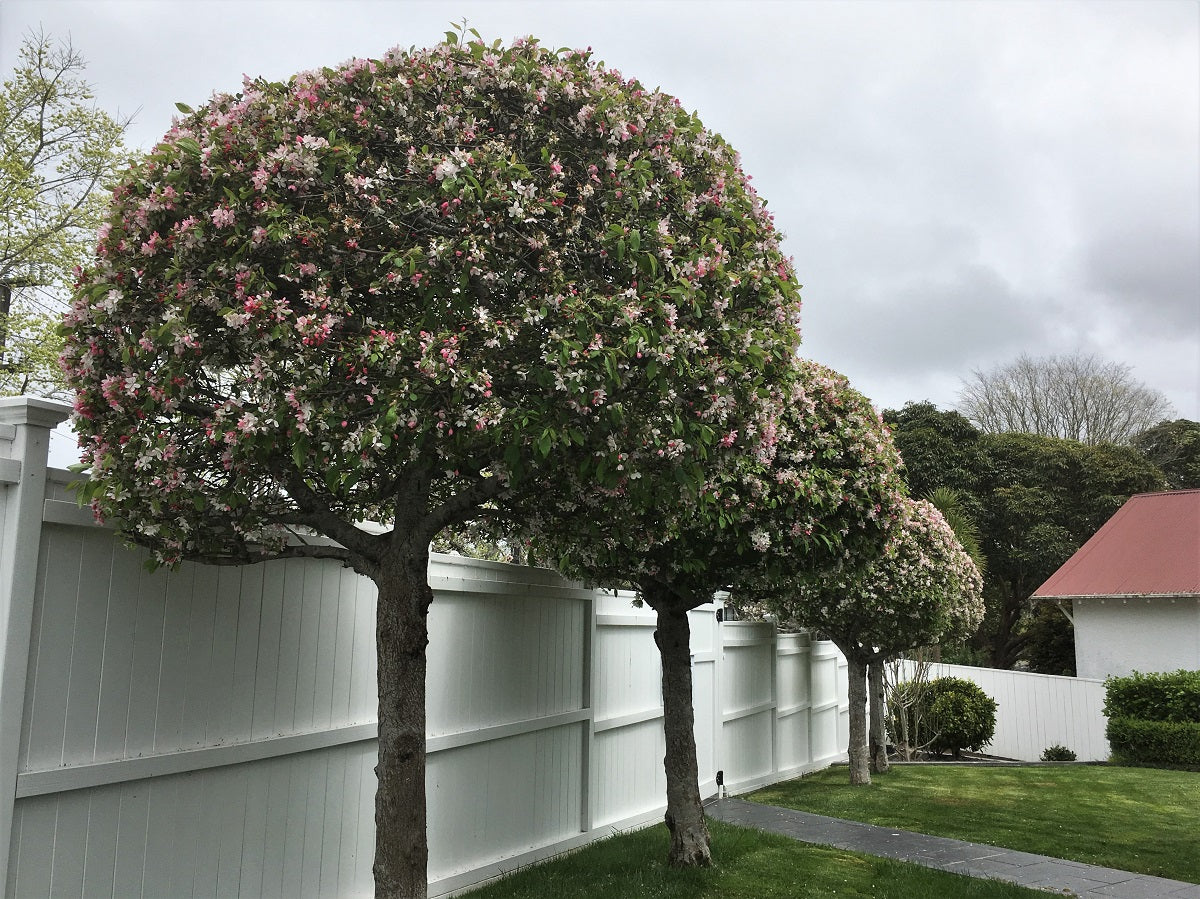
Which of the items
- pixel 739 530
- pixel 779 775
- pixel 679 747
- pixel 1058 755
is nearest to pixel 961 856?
pixel 679 747

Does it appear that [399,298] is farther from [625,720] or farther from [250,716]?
[625,720]

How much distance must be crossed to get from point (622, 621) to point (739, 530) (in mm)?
2535

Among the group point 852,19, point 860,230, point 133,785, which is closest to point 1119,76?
point 852,19

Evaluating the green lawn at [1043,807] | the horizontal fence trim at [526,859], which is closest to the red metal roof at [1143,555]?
the green lawn at [1043,807]

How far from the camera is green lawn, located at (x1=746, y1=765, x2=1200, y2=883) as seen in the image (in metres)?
8.66

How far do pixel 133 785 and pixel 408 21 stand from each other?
6588 millimetres

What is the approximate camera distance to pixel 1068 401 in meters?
35.2

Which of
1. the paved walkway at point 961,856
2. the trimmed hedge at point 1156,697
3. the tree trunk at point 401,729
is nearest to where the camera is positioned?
the tree trunk at point 401,729

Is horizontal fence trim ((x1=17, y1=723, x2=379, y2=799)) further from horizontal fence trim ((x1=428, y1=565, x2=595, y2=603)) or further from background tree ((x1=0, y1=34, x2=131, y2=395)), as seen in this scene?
background tree ((x1=0, y1=34, x2=131, y2=395))

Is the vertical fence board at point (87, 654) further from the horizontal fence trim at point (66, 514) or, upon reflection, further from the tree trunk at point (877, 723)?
the tree trunk at point (877, 723)

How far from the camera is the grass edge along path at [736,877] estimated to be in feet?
20.4

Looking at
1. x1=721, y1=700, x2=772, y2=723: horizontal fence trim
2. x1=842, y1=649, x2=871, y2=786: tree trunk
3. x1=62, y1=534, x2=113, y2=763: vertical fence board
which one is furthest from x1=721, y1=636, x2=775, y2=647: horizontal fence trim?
x1=62, y1=534, x2=113, y2=763: vertical fence board

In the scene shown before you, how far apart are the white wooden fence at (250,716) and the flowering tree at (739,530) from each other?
0.86m

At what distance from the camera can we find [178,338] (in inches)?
137
